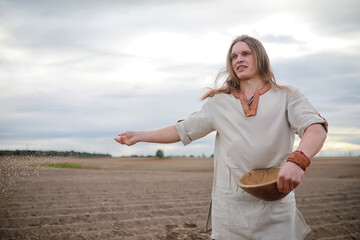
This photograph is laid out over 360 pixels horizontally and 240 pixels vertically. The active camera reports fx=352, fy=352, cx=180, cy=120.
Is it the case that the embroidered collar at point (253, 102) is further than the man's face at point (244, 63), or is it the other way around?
the man's face at point (244, 63)

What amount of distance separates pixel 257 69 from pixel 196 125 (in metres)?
0.49

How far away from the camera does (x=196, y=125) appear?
2.12 metres

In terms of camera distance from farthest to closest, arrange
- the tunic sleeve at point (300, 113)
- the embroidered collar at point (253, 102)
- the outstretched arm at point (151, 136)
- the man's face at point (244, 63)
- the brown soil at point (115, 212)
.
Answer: the brown soil at point (115, 212)
the outstretched arm at point (151, 136)
the man's face at point (244, 63)
the embroidered collar at point (253, 102)
the tunic sleeve at point (300, 113)

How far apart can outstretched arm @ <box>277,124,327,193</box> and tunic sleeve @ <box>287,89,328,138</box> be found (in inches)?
1.3

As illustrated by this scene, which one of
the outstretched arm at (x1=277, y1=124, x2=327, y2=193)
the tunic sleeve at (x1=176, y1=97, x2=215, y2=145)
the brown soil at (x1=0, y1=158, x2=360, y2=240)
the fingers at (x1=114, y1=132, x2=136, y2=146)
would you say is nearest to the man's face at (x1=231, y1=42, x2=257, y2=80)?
the tunic sleeve at (x1=176, y1=97, x2=215, y2=145)

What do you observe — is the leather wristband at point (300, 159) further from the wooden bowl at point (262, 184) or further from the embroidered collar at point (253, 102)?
the embroidered collar at point (253, 102)

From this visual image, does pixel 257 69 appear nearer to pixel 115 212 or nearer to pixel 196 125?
pixel 196 125

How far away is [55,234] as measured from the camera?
493cm

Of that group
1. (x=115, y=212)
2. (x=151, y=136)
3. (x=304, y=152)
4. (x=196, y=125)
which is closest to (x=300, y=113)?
(x=304, y=152)

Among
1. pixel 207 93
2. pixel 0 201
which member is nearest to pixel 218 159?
pixel 207 93

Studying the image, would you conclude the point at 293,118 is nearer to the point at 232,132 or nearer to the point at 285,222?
the point at 232,132

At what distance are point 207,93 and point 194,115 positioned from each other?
0.58ft

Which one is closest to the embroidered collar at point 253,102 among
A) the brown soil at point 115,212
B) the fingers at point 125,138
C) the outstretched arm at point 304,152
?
the outstretched arm at point 304,152

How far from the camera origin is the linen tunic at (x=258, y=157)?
6.09 ft
